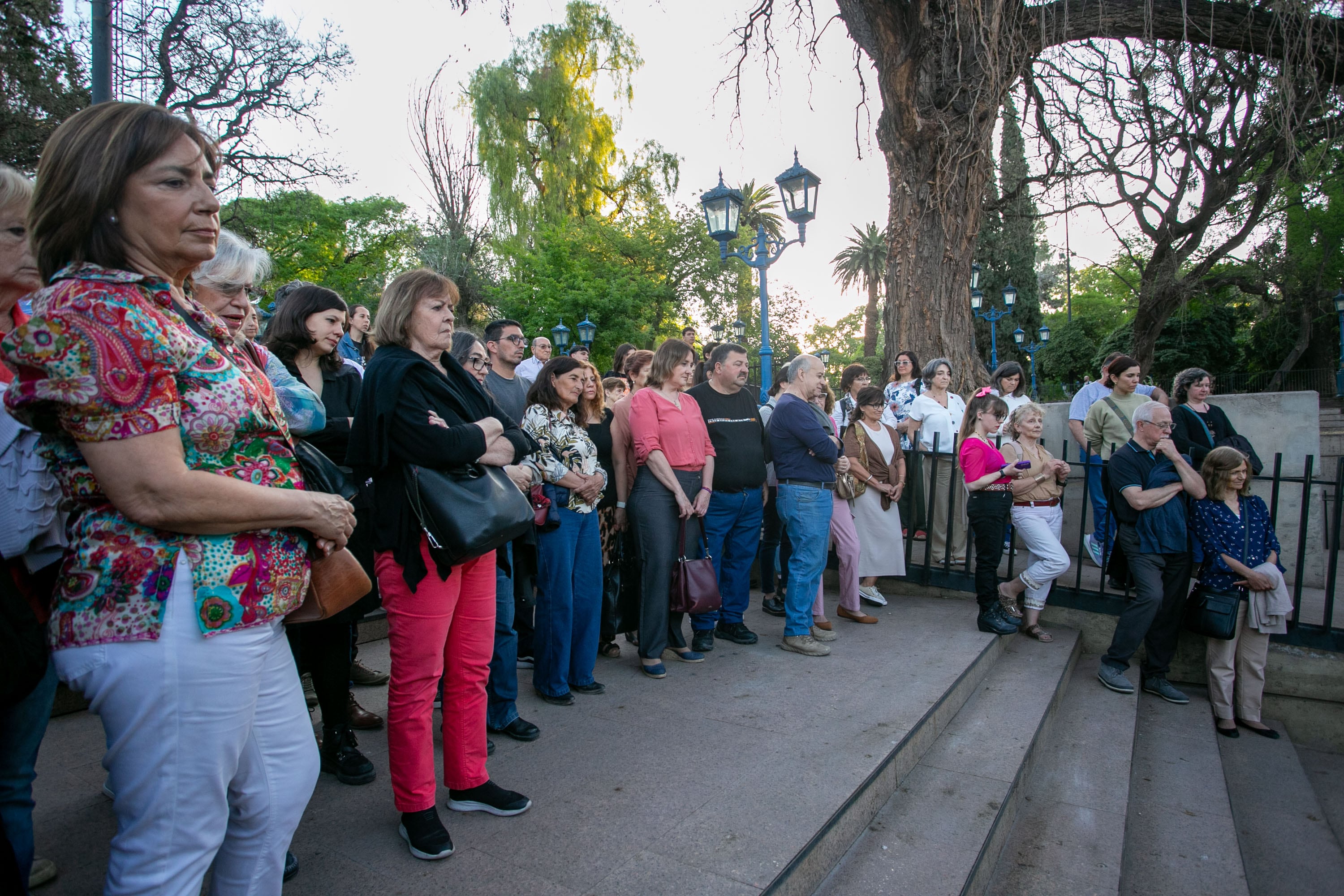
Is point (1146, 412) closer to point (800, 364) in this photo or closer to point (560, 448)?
point (800, 364)

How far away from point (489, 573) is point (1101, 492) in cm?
611

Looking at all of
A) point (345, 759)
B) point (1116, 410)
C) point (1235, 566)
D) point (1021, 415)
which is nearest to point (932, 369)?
point (1021, 415)

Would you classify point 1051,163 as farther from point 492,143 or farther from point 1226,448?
point 492,143

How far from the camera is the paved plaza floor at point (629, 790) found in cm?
230

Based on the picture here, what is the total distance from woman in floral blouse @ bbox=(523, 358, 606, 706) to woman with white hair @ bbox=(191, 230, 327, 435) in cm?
132

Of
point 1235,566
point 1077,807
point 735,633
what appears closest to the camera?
point 1077,807

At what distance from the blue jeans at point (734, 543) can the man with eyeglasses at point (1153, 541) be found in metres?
2.42

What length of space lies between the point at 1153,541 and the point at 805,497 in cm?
230

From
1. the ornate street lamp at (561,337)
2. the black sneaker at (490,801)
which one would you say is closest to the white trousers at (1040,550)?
the black sneaker at (490,801)

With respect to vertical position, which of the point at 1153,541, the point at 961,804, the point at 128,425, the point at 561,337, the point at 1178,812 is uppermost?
the point at 561,337

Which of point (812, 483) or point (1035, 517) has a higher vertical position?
point (812, 483)

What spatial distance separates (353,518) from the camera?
1.64 m

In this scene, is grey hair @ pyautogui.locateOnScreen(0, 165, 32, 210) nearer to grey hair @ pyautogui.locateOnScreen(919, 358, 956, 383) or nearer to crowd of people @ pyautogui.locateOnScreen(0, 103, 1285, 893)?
crowd of people @ pyautogui.locateOnScreen(0, 103, 1285, 893)

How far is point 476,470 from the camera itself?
257cm
